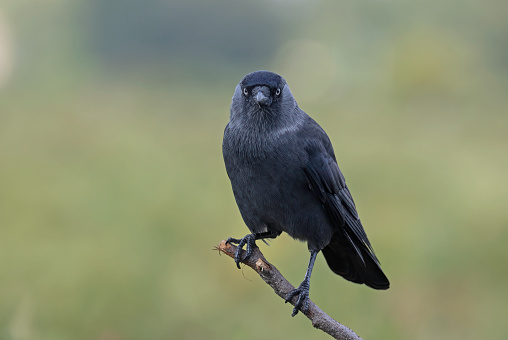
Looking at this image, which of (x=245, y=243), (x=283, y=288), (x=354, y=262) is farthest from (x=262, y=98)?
(x=354, y=262)

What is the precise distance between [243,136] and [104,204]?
252 centimetres

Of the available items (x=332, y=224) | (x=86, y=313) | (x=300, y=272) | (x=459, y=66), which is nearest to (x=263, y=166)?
(x=332, y=224)

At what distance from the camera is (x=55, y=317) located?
4.28 metres

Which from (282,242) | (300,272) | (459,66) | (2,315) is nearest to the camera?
(2,315)

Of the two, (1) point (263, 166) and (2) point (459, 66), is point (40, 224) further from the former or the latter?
(2) point (459, 66)

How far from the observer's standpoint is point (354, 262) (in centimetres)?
351

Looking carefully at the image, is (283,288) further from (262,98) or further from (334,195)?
(262,98)

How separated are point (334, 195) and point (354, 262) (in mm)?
559

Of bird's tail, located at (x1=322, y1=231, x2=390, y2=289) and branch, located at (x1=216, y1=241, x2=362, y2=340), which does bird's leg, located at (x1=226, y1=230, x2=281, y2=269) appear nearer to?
branch, located at (x1=216, y1=241, x2=362, y2=340)

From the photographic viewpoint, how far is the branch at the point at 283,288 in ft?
8.83

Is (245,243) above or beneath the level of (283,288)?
above

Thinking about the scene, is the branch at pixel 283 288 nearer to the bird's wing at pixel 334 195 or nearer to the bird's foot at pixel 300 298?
the bird's foot at pixel 300 298

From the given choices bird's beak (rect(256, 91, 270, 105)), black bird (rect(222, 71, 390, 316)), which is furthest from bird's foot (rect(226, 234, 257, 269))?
bird's beak (rect(256, 91, 270, 105))

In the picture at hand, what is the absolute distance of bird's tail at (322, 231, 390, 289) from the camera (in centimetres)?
339
